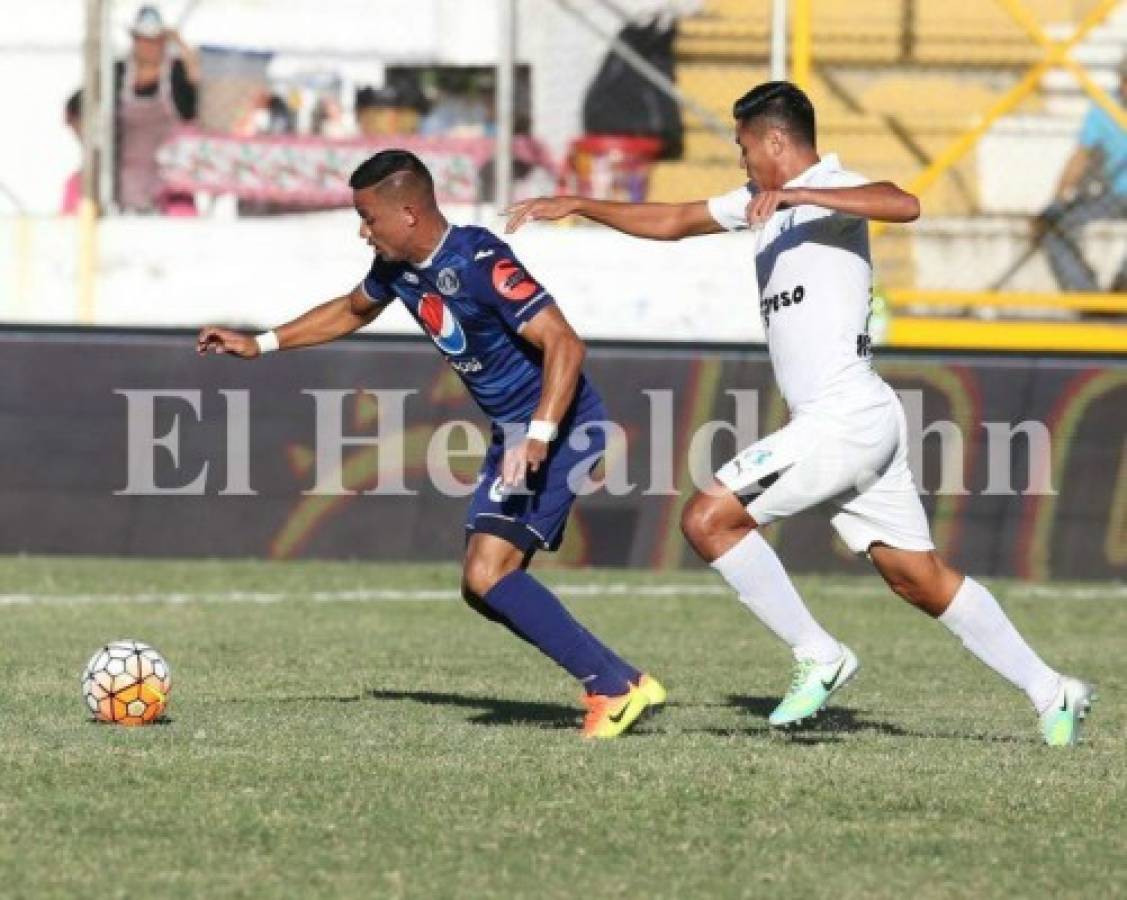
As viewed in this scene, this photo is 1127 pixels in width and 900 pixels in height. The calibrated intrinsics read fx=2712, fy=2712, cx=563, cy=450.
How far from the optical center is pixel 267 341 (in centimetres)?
999

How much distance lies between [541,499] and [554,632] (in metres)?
0.47

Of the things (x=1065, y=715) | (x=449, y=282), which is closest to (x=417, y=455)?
(x=449, y=282)

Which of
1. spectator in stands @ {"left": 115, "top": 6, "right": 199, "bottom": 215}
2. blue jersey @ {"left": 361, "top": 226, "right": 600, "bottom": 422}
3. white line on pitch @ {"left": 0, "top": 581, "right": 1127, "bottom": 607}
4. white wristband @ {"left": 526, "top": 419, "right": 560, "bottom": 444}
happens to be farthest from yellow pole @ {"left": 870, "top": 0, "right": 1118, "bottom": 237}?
→ white wristband @ {"left": 526, "top": 419, "right": 560, "bottom": 444}

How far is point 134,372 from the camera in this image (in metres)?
16.1

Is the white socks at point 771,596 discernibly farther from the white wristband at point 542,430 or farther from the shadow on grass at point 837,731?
the white wristband at point 542,430

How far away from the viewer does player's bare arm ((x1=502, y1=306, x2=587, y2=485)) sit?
8859mm

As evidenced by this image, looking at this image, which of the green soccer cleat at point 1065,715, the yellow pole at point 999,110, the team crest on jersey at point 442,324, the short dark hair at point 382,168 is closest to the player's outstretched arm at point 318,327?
the team crest on jersey at point 442,324

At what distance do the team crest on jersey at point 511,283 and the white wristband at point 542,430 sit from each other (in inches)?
19.7

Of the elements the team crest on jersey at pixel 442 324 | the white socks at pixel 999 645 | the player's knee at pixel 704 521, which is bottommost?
the white socks at pixel 999 645

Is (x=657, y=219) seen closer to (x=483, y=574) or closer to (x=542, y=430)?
(x=542, y=430)

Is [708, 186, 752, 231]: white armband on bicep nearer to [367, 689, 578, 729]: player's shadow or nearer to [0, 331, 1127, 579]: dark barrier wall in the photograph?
[367, 689, 578, 729]: player's shadow

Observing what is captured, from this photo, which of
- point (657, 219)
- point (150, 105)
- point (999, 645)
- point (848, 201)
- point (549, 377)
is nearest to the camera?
point (848, 201)

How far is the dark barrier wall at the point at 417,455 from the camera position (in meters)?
16.0

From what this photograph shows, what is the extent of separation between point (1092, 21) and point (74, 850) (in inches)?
526
